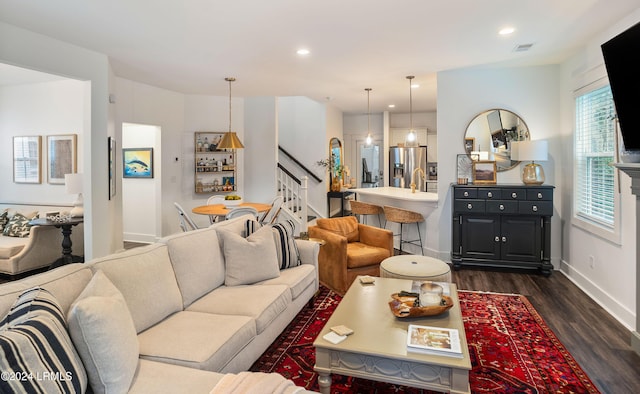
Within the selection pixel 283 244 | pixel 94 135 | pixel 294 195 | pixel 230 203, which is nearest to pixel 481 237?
pixel 283 244

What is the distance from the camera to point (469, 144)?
505 cm

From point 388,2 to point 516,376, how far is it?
112 inches

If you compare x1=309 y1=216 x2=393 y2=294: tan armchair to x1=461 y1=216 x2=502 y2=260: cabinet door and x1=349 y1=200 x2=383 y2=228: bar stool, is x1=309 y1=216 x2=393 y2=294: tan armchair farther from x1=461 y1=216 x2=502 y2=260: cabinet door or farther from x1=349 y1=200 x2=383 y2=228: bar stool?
x1=349 y1=200 x2=383 y2=228: bar stool

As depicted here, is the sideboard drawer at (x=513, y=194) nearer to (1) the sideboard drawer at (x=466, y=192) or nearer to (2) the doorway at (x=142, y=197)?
(1) the sideboard drawer at (x=466, y=192)

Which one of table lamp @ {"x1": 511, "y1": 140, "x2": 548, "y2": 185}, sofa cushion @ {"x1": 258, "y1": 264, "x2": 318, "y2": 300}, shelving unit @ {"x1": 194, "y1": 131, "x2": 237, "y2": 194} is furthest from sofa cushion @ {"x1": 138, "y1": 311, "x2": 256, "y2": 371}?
shelving unit @ {"x1": 194, "y1": 131, "x2": 237, "y2": 194}

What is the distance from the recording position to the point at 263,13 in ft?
10.3

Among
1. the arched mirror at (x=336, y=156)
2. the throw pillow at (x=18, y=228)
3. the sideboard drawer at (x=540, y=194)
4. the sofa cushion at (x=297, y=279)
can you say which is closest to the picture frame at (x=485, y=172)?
the sideboard drawer at (x=540, y=194)

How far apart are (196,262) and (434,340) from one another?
1.67 meters

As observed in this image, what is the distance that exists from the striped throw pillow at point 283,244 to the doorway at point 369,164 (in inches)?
238

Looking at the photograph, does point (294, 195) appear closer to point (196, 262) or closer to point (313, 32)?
point (313, 32)

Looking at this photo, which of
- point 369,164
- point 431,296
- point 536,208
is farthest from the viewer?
point 369,164

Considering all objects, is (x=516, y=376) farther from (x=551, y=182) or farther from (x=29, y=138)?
(x=29, y=138)

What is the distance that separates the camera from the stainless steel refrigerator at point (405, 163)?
899 cm

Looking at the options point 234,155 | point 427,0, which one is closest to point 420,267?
point 427,0
